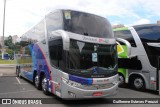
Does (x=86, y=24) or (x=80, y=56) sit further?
(x=86, y=24)

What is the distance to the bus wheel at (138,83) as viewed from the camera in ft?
43.3

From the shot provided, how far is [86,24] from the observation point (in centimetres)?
955

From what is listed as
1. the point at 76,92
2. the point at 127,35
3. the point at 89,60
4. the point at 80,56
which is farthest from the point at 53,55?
the point at 127,35

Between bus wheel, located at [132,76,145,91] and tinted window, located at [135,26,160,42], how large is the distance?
2086 mm

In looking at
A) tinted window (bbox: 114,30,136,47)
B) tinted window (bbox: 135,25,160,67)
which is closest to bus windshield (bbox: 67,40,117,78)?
tinted window (bbox: 135,25,160,67)

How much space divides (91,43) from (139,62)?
5053mm

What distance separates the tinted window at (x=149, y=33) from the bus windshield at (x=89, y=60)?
426 cm

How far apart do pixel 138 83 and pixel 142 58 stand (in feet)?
4.49

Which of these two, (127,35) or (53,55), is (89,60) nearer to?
(53,55)

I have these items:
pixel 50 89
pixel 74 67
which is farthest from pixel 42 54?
pixel 74 67

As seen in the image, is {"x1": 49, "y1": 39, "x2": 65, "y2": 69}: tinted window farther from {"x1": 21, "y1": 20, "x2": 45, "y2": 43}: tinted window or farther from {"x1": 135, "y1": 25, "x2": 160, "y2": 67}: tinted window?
{"x1": 135, "y1": 25, "x2": 160, "y2": 67}: tinted window

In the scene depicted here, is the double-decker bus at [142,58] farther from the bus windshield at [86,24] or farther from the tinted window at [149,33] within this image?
the bus windshield at [86,24]

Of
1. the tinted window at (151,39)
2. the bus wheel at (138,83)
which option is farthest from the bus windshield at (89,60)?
the bus wheel at (138,83)

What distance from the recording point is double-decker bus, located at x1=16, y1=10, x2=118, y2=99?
8.73m
